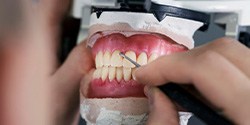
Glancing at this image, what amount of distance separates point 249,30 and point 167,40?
116mm

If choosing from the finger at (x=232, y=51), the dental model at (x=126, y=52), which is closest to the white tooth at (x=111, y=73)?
the dental model at (x=126, y=52)

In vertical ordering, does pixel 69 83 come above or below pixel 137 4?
below

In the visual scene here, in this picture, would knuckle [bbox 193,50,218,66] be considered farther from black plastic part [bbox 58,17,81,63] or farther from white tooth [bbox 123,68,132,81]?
black plastic part [bbox 58,17,81,63]

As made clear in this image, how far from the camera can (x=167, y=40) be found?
506 millimetres

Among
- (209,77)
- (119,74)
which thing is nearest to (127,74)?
(119,74)

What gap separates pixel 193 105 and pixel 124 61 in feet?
0.36

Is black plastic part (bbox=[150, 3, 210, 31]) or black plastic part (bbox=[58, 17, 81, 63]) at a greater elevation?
black plastic part (bbox=[150, 3, 210, 31])

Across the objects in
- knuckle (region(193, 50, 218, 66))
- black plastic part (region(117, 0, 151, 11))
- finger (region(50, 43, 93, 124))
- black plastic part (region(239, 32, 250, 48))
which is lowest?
finger (region(50, 43, 93, 124))

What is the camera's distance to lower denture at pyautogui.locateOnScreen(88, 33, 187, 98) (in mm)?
499

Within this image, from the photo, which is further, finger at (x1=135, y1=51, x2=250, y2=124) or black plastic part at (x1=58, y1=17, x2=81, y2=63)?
black plastic part at (x1=58, y1=17, x2=81, y2=63)

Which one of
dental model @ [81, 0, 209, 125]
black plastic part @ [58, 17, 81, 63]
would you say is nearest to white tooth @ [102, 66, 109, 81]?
dental model @ [81, 0, 209, 125]

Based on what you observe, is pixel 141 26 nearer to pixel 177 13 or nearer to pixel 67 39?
pixel 177 13

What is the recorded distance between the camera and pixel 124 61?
0.50 metres

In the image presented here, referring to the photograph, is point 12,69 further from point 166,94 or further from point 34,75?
point 166,94
